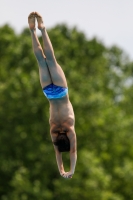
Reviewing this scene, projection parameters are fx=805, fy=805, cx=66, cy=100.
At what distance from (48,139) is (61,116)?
18.7m

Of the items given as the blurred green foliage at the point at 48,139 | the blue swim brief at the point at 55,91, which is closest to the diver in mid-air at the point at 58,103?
the blue swim brief at the point at 55,91

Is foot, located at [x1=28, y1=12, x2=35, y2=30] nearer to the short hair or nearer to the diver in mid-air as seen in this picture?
the diver in mid-air

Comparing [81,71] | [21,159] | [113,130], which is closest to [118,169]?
[113,130]

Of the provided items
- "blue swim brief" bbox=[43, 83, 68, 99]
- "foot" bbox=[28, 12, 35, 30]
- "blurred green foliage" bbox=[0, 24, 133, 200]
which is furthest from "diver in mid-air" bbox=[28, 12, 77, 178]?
"blurred green foliage" bbox=[0, 24, 133, 200]

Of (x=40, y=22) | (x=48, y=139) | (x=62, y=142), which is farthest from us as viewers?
(x=48, y=139)

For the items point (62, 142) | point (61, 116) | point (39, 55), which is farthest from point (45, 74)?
point (62, 142)

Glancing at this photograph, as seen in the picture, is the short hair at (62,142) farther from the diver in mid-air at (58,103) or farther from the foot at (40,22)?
the foot at (40,22)

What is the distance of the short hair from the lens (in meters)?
15.5

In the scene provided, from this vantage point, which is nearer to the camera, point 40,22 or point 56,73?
point 40,22

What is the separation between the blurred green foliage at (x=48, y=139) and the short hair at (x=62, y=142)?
2035cm

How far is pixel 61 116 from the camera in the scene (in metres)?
15.6

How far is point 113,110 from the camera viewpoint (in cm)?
4222

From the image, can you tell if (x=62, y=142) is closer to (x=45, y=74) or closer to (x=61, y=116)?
(x=61, y=116)

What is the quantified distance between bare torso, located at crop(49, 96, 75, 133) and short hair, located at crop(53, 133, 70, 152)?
155 millimetres
